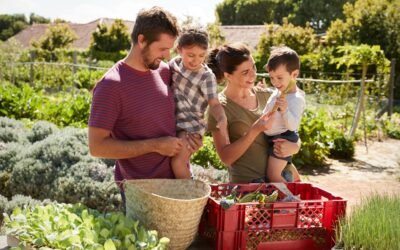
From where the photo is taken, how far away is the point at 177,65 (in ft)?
9.18

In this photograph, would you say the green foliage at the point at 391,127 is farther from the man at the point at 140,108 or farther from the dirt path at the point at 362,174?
the man at the point at 140,108

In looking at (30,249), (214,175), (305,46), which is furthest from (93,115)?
(305,46)

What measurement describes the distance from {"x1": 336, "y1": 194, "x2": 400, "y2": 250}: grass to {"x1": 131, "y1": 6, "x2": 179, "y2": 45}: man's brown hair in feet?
4.04

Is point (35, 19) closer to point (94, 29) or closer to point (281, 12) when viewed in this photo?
point (94, 29)

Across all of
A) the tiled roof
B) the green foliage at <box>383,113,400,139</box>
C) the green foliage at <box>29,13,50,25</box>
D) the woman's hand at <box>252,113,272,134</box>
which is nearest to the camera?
the woman's hand at <box>252,113,272,134</box>

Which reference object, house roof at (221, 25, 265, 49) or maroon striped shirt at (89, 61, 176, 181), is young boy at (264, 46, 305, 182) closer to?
maroon striped shirt at (89, 61, 176, 181)

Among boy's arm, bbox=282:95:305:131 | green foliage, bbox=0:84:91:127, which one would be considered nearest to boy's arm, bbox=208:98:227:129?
boy's arm, bbox=282:95:305:131

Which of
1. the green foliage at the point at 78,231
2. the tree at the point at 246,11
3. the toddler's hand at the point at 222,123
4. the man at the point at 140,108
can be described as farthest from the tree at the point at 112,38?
the tree at the point at 246,11

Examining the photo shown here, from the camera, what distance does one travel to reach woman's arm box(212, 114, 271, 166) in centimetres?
266

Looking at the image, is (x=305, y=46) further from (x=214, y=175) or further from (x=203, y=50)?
(x=203, y=50)

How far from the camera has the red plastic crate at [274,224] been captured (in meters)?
2.28

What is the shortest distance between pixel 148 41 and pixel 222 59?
0.71 metres

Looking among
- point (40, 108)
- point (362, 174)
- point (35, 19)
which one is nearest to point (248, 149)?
point (362, 174)

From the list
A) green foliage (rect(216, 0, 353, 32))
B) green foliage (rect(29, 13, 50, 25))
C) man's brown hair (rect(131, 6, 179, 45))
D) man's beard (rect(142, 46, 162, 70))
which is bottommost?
man's beard (rect(142, 46, 162, 70))
